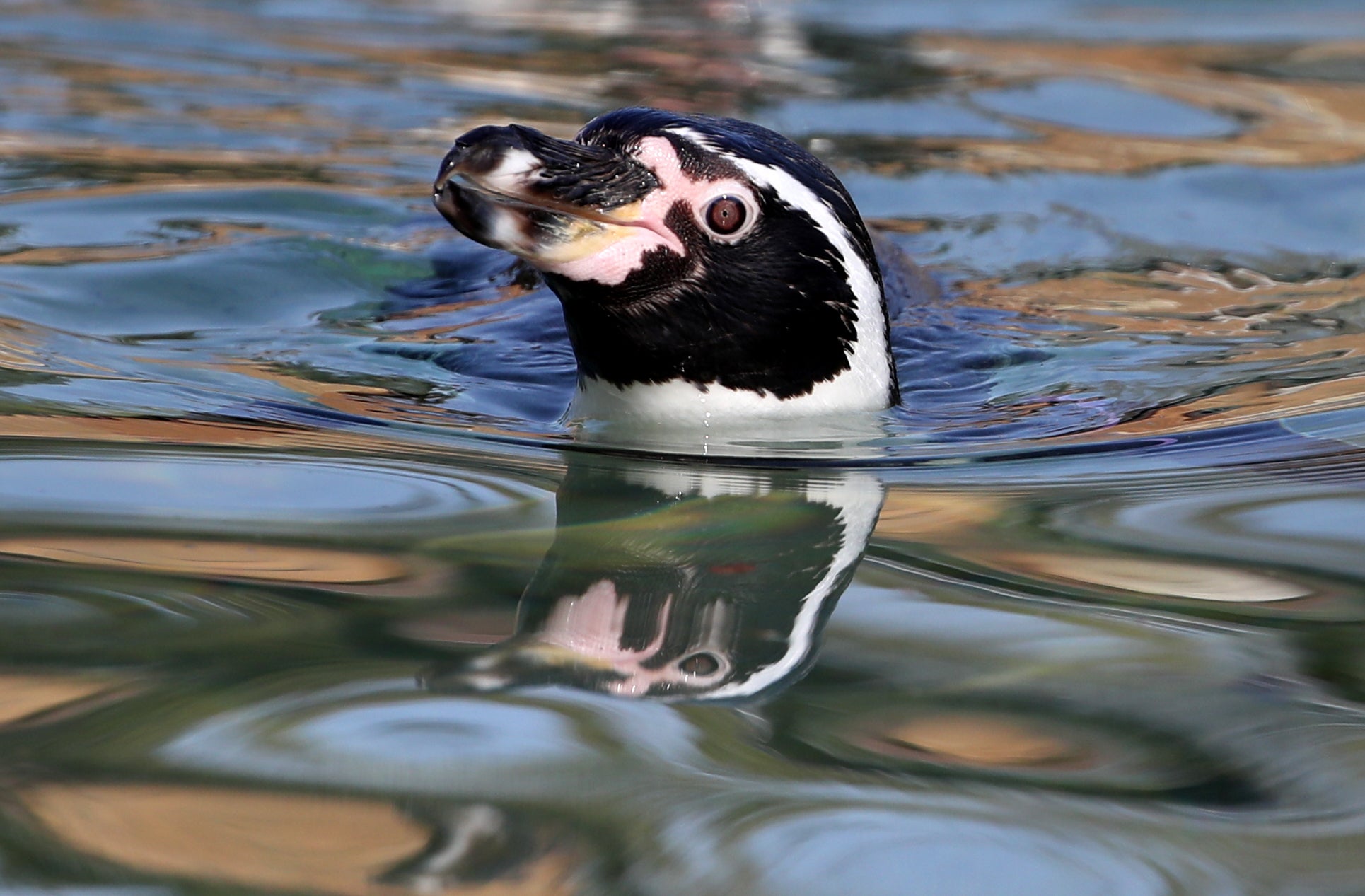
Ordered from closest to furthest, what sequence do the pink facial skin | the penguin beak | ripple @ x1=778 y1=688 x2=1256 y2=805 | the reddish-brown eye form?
1. ripple @ x1=778 y1=688 x2=1256 y2=805
2. the penguin beak
3. the pink facial skin
4. the reddish-brown eye

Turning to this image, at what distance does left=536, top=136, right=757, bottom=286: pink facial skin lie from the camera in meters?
3.58

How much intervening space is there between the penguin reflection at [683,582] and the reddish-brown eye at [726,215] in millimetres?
636

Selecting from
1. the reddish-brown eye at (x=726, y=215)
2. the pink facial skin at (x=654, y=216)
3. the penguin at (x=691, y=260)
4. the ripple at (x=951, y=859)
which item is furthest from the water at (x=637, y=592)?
the reddish-brown eye at (x=726, y=215)

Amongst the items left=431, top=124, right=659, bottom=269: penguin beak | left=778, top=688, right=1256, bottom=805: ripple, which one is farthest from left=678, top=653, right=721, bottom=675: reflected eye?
left=431, top=124, right=659, bottom=269: penguin beak

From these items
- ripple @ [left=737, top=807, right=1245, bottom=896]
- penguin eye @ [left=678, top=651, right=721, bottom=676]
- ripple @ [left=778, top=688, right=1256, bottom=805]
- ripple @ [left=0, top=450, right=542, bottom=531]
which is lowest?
ripple @ [left=737, top=807, right=1245, bottom=896]

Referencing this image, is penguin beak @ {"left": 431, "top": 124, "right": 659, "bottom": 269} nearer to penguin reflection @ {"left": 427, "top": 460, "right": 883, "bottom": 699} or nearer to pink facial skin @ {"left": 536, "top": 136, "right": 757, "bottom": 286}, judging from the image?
pink facial skin @ {"left": 536, "top": 136, "right": 757, "bottom": 286}

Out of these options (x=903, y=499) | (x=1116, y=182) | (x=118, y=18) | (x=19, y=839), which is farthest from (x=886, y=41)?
(x=19, y=839)

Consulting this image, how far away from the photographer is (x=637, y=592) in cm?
253

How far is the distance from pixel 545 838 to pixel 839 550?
3.37 feet

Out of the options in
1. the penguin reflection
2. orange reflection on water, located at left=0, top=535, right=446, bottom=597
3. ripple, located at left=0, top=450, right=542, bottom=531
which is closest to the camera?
the penguin reflection

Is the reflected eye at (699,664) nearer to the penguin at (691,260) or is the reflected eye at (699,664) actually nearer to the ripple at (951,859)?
the ripple at (951,859)

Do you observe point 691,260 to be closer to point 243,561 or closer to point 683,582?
point 683,582

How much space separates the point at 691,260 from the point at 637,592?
135 centimetres

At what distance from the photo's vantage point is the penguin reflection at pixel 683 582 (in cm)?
225
